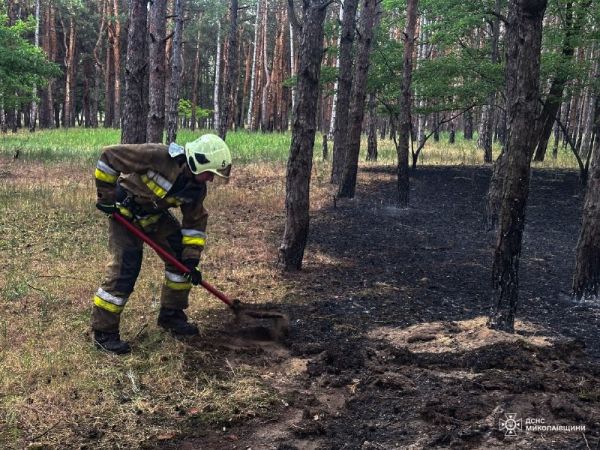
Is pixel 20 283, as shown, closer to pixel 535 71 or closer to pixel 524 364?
pixel 524 364

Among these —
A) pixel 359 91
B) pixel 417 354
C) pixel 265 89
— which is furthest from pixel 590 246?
pixel 265 89

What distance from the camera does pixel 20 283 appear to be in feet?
20.1

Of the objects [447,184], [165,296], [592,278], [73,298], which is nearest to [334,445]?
[165,296]

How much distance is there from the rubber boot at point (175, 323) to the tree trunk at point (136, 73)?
5.86 meters

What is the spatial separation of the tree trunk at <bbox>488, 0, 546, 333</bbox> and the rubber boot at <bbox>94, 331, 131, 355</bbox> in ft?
10.3

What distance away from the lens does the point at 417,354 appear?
14.8 ft

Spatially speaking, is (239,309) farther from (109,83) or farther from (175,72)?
(109,83)

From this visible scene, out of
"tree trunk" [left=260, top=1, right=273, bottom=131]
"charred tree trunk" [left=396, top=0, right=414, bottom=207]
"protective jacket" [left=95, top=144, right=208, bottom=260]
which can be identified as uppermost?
"tree trunk" [left=260, top=1, right=273, bottom=131]

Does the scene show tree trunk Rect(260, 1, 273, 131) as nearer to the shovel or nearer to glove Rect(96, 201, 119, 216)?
the shovel

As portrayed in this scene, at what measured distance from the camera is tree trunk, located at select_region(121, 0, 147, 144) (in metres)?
9.64

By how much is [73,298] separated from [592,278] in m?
5.44

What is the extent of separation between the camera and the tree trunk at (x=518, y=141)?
430 centimetres

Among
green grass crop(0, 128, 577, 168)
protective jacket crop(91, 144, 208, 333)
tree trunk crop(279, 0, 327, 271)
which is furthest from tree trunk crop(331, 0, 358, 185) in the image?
protective jacket crop(91, 144, 208, 333)

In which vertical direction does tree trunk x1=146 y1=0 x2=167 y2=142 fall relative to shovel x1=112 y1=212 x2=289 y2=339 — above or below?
above
